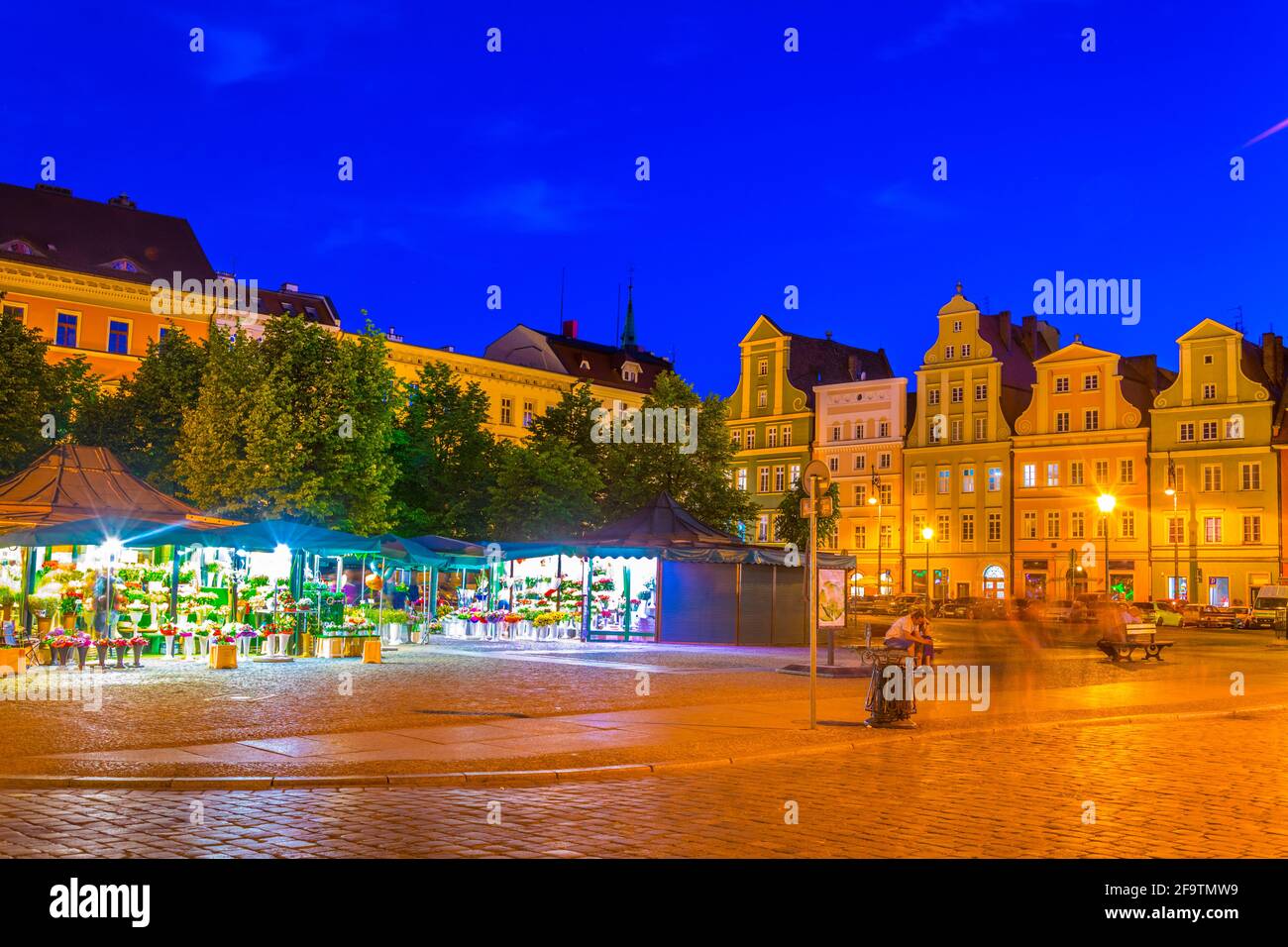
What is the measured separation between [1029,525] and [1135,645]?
4245cm

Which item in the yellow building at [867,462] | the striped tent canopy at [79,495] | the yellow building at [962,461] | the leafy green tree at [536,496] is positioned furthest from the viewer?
the yellow building at [867,462]

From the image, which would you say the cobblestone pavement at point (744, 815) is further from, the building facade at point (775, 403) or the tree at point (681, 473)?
the building facade at point (775, 403)

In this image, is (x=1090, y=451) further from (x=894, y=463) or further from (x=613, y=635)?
(x=613, y=635)

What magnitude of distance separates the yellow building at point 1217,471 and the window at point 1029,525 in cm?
643

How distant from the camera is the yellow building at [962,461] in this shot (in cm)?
7506

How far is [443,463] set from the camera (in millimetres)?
51344

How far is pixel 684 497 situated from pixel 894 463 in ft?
87.6

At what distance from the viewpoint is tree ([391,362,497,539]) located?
1944 inches

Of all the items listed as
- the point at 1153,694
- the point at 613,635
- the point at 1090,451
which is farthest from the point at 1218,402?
the point at 1153,694

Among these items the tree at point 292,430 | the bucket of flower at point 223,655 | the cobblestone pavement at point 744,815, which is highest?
the tree at point 292,430

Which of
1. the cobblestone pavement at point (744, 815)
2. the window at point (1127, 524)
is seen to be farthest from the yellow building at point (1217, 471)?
the cobblestone pavement at point (744, 815)

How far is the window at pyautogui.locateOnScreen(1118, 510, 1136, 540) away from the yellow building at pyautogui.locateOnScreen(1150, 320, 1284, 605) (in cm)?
108

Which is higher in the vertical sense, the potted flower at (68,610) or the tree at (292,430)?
the tree at (292,430)

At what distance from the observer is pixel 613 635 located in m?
37.3
